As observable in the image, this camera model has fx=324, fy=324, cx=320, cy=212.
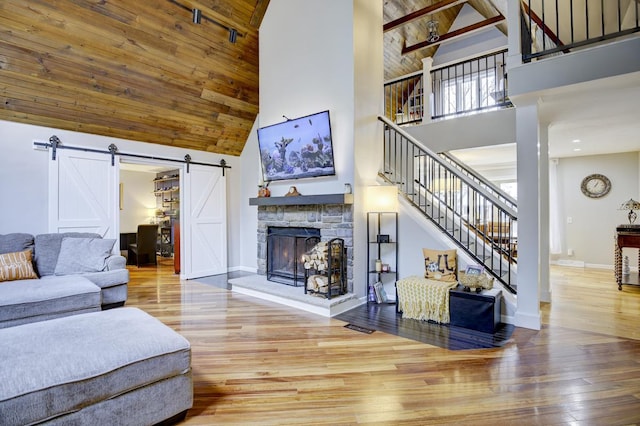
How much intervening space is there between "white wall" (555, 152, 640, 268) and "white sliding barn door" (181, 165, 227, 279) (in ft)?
23.8

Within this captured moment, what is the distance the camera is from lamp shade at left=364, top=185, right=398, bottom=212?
13.5 ft

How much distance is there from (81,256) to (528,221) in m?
5.18

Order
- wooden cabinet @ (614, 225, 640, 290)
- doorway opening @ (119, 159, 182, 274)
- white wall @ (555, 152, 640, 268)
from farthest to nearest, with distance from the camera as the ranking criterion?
doorway opening @ (119, 159, 182, 274), white wall @ (555, 152, 640, 268), wooden cabinet @ (614, 225, 640, 290)

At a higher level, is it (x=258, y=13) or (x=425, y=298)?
(x=258, y=13)

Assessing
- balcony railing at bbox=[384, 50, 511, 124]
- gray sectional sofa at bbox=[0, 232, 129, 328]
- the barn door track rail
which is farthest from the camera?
balcony railing at bbox=[384, 50, 511, 124]

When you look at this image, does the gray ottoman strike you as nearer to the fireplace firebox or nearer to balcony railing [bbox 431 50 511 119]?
the fireplace firebox

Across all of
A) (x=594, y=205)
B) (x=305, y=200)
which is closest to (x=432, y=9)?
(x=305, y=200)

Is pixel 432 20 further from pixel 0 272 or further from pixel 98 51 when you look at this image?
pixel 0 272

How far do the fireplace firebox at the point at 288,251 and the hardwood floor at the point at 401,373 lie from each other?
957 millimetres

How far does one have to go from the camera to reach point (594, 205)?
6.72 m

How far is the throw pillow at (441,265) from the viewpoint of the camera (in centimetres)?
369

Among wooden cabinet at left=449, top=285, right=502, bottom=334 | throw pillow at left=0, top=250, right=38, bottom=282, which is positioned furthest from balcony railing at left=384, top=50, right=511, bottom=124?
throw pillow at left=0, top=250, right=38, bottom=282

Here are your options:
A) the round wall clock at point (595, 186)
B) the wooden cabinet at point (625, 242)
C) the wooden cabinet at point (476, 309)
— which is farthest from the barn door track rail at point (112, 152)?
the round wall clock at point (595, 186)

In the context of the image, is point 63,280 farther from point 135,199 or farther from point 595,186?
point 595,186
